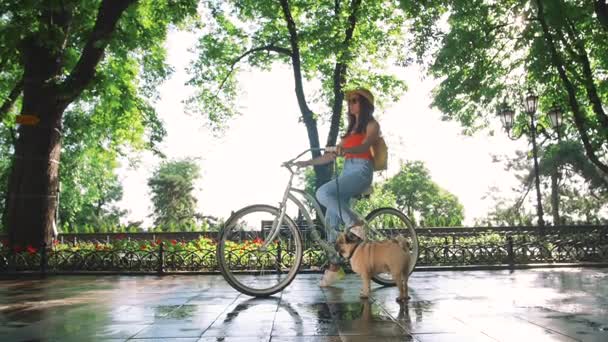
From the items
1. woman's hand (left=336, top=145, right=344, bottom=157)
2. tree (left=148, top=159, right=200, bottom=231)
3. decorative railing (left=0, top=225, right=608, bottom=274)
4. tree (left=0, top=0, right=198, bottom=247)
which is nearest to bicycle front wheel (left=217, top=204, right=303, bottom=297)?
woman's hand (left=336, top=145, right=344, bottom=157)

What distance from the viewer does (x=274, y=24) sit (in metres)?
19.1

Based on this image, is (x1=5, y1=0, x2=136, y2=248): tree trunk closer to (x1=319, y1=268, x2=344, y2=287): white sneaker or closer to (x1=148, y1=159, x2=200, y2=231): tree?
(x1=319, y1=268, x2=344, y2=287): white sneaker

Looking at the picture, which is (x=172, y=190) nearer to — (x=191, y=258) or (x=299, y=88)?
(x=299, y=88)

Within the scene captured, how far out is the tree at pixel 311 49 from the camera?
16.5 meters

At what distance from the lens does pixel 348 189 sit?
5.82m

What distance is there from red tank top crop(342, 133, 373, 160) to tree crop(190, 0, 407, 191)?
32.4 ft

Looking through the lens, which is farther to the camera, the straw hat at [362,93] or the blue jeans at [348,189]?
the straw hat at [362,93]

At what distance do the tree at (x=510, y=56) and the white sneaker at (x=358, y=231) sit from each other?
844cm

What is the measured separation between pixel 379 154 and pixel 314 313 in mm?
2249

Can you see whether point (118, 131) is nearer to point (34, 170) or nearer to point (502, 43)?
point (34, 170)

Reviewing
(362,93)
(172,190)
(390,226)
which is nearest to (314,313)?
(390,226)

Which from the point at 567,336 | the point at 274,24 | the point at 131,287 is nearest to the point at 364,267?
the point at 567,336

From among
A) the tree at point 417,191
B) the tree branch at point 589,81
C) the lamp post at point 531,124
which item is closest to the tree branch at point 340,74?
the lamp post at point 531,124

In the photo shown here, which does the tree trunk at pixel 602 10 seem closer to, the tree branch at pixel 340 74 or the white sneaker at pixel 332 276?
the tree branch at pixel 340 74
